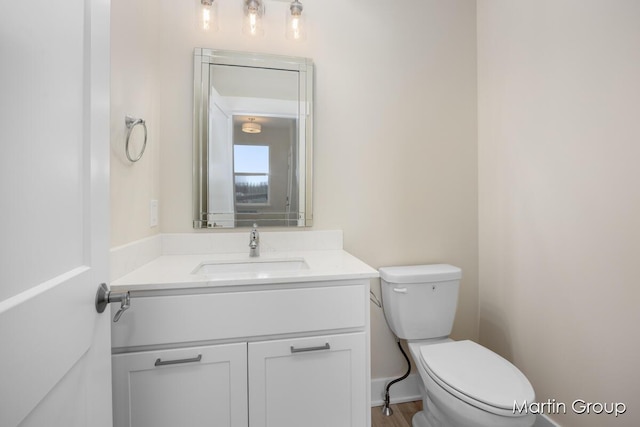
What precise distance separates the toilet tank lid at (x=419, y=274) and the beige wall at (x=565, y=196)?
356mm

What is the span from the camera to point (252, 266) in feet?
4.56

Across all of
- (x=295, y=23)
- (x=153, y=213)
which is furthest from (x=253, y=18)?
(x=153, y=213)

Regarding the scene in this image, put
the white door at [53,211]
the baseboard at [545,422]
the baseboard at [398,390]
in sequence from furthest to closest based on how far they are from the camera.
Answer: the baseboard at [398,390]
the baseboard at [545,422]
the white door at [53,211]

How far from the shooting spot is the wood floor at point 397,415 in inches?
60.0

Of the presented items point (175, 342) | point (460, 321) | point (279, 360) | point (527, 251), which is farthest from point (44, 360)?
point (460, 321)

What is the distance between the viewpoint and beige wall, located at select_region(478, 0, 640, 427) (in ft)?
3.51

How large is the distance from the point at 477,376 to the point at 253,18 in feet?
6.46

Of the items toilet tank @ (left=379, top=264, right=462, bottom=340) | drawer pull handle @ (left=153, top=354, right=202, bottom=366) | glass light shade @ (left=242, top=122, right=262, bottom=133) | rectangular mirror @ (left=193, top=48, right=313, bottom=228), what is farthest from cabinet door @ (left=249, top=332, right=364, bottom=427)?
glass light shade @ (left=242, top=122, right=262, bottom=133)

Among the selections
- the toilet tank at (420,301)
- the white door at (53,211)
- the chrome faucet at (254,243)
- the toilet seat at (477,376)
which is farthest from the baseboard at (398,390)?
the white door at (53,211)

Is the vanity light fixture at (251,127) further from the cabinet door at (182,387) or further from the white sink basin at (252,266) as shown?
the cabinet door at (182,387)

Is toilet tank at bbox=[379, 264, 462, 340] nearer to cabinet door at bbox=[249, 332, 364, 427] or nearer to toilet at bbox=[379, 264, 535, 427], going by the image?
toilet at bbox=[379, 264, 535, 427]

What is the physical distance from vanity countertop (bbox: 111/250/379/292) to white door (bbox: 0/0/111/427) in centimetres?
30

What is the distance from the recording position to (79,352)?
1.86 feet

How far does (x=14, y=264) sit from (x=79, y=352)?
262mm
